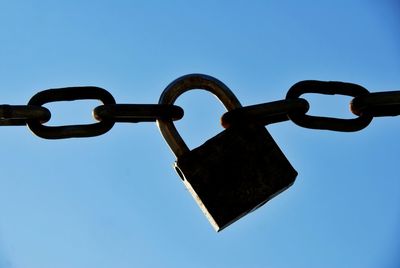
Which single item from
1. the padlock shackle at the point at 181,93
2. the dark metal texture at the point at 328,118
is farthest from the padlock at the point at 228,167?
the dark metal texture at the point at 328,118

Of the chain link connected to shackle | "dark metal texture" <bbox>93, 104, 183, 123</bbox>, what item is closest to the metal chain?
the chain link connected to shackle

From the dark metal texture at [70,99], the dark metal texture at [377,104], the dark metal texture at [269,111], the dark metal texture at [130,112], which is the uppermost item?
the dark metal texture at [70,99]

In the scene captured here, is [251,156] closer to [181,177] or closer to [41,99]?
[181,177]

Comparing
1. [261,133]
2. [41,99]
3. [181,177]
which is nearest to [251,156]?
[261,133]

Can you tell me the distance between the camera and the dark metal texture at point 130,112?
206 cm

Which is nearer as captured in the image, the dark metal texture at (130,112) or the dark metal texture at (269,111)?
the dark metal texture at (130,112)

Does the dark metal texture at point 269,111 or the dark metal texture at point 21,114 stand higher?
the dark metal texture at point 21,114

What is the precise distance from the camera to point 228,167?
2.19 metres

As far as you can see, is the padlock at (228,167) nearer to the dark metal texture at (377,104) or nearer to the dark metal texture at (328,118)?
the dark metal texture at (328,118)

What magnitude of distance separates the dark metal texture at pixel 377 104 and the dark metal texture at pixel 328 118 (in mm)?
26

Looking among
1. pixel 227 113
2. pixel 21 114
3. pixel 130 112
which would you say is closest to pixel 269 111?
pixel 227 113

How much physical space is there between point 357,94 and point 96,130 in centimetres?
107

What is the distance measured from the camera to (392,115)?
2.19m

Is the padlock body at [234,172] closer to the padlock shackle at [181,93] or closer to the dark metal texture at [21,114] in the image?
the padlock shackle at [181,93]
